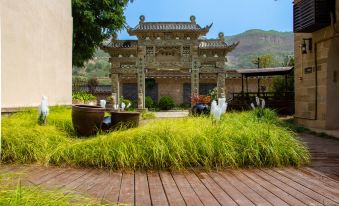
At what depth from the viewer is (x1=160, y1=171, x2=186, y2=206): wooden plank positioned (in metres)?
3.30

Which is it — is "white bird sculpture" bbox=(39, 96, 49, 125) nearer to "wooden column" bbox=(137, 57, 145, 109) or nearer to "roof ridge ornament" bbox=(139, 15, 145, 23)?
"wooden column" bbox=(137, 57, 145, 109)

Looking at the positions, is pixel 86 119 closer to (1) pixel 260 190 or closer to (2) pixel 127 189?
(2) pixel 127 189

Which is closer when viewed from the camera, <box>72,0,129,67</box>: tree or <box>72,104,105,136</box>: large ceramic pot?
<box>72,104,105,136</box>: large ceramic pot

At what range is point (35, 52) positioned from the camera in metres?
8.98

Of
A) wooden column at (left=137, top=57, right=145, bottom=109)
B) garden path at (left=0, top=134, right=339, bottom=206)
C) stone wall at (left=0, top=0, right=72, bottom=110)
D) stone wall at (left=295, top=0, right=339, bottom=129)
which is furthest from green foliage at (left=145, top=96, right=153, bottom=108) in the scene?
garden path at (left=0, top=134, right=339, bottom=206)

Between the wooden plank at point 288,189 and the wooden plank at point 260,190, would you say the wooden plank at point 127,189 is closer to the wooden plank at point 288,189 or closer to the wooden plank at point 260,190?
the wooden plank at point 260,190

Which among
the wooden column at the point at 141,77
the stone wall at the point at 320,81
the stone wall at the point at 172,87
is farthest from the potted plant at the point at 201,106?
the stone wall at the point at 172,87

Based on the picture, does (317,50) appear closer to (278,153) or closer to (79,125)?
(278,153)

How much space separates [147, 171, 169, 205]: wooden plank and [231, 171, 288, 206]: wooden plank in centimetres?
93

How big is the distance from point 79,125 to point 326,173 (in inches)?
159

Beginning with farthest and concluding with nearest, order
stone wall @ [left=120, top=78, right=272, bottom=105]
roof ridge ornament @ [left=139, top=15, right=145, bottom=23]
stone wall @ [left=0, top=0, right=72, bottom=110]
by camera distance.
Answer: stone wall @ [left=120, top=78, right=272, bottom=105] < roof ridge ornament @ [left=139, top=15, right=145, bottom=23] < stone wall @ [left=0, top=0, right=72, bottom=110]

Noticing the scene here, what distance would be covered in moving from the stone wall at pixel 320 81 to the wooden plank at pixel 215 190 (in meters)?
5.80

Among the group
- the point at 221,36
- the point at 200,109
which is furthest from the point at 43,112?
the point at 221,36

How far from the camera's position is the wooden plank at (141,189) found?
330 centimetres
